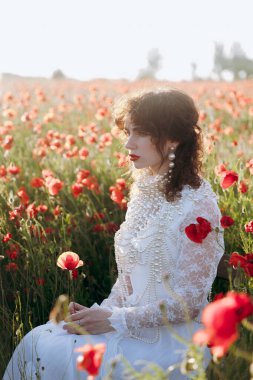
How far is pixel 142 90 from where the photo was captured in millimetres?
2717

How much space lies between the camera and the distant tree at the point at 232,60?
4209 centimetres

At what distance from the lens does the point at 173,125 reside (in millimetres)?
2604

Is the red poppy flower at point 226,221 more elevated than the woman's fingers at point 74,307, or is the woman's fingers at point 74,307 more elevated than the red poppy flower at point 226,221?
the red poppy flower at point 226,221

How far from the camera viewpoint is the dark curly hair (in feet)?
8.49

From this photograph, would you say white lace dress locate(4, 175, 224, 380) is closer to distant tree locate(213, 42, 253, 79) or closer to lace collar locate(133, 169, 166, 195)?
lace collar locate(133, 169, 166, 195)

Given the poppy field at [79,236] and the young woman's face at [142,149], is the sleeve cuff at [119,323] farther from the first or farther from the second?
the young woman's face at [142,149]

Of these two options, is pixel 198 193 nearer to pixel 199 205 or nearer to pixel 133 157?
pixel 199 205

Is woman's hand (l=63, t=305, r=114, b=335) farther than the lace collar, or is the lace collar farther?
the lace collar

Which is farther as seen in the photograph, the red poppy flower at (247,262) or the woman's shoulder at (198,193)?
the woman's shoulder at (198,193)

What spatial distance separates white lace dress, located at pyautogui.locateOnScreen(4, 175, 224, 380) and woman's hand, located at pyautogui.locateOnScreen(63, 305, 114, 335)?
0.08ft

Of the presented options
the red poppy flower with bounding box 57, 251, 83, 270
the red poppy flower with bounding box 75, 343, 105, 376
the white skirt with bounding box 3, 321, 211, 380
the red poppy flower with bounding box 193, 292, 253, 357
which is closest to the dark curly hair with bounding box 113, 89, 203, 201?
the red poppy flower with bounding box 57, 251, 83, 270

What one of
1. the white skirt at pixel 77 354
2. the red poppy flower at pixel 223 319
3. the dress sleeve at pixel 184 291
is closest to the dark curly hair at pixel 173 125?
the dress sleeve at pixel 184 291

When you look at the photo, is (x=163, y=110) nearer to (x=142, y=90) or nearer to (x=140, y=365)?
(x=142, y=90)

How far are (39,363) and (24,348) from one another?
0.33ft
